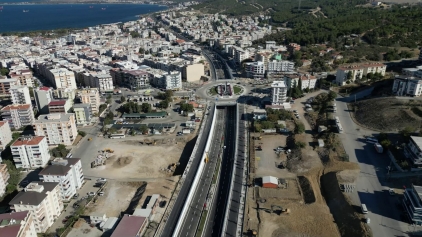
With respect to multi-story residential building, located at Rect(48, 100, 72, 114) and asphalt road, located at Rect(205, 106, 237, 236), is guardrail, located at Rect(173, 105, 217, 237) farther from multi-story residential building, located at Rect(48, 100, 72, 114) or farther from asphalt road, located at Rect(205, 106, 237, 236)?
multi-story residential building, located at Rect(48, 100, 72, 114)

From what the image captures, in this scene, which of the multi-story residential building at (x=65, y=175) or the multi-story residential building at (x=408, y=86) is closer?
the multi-story residential building at (x=65, y=175)

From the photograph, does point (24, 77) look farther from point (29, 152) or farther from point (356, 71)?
point (356, 71)

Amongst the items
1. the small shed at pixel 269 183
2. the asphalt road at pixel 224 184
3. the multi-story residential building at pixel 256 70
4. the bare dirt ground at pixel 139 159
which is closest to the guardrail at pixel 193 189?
the asphalt road at pixel 224 184

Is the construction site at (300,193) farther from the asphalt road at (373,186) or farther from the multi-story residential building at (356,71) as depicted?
the multi-story residential building at (356,71)

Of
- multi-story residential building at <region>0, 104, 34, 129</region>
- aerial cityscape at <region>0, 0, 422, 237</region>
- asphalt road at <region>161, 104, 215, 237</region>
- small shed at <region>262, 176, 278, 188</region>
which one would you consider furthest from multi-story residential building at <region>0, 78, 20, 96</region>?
small shed at <region>262, 176, 278, 188</region>

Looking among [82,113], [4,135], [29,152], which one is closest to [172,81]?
[82,113]

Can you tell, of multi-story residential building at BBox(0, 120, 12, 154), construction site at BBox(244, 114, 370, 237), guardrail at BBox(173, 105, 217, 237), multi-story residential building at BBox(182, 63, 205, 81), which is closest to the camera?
construction site at BBox(244, 114, 370, 237)

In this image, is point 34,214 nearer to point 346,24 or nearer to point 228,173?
point 228,173
